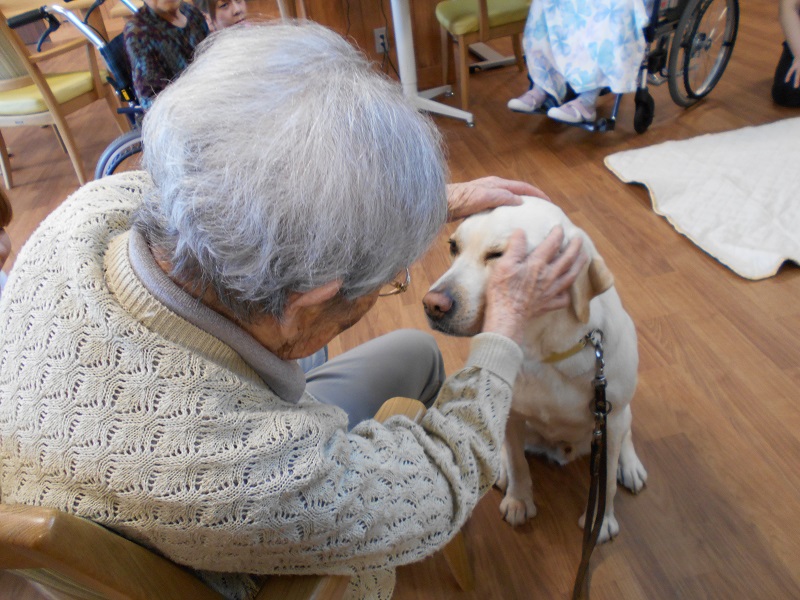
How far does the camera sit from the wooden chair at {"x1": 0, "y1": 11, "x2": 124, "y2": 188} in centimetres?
259

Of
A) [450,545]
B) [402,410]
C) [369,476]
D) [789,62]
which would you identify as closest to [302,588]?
[369,476]

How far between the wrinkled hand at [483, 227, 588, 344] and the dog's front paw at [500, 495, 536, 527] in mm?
601

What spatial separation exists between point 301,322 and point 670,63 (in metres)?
2.63

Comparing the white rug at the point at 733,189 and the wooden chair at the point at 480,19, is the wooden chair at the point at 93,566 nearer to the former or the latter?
the white rug at the point at 733,189

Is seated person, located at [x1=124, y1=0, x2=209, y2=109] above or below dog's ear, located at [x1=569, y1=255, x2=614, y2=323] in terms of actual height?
above

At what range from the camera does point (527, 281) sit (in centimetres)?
86

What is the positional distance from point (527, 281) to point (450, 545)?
1.89ft

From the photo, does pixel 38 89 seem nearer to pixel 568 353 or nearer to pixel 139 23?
pixel 139 23

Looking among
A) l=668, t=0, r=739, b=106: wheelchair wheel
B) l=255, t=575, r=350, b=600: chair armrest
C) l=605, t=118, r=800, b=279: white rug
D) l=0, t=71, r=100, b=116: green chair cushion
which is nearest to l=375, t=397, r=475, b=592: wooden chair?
l=255, t=575, r=350, b=600: chair armrest

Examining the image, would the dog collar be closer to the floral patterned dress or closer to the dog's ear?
the dog's ear

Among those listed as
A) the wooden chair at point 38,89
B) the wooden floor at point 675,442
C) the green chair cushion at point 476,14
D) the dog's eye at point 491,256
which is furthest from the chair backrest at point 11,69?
the dog's eye at point 491,256

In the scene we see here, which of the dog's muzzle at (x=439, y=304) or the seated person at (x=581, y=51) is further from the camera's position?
the seated person at (x=581, y=51)

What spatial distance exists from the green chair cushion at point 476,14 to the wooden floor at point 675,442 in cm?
90

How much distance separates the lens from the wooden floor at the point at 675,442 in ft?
3.94
